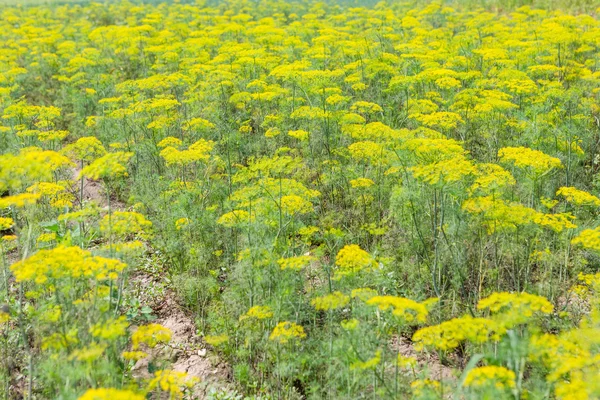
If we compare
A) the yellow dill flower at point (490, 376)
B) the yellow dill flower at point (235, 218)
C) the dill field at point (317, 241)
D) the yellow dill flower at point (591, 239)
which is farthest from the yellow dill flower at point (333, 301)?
the yellow dill flower at point (591, 239)

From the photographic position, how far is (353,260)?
212 inches

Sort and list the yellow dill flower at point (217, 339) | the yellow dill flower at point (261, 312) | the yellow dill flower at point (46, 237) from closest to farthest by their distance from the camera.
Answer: the yellow dill flower at point (261, 312)
the yellow dill flower at point (217, 339)
the yellow dill flower at point (46, 237)

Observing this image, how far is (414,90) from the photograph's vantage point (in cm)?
1180

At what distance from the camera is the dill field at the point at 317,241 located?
4.96 metres

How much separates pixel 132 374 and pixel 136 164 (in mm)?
5040

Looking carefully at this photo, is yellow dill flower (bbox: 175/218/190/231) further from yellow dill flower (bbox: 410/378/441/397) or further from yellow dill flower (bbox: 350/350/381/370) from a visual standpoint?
yellow dill flower (bbox: 410/378/441/397)

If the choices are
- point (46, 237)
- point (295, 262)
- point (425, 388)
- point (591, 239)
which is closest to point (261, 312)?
point (295, 262)

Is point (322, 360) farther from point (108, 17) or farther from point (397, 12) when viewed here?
point (108, 17)

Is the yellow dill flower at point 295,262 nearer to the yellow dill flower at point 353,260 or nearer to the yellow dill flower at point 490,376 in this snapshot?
the yellow dill flower at point 353,260

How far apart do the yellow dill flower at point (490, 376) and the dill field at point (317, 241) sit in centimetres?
2

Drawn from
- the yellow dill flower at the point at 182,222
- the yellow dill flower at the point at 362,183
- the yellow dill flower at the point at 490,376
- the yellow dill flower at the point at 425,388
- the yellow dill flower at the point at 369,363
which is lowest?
the yellow dill flower at the point at 425,388

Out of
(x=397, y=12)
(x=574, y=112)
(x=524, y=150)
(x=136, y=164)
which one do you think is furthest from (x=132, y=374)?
(x=397, y=12)

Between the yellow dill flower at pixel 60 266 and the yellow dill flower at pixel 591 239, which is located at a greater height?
the yellow dill flower at pixel 60 266

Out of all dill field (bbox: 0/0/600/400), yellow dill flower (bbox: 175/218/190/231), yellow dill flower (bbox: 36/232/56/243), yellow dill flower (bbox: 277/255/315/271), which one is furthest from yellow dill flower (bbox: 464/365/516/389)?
yellow dill flower (bbox: 36/232/56/243)
